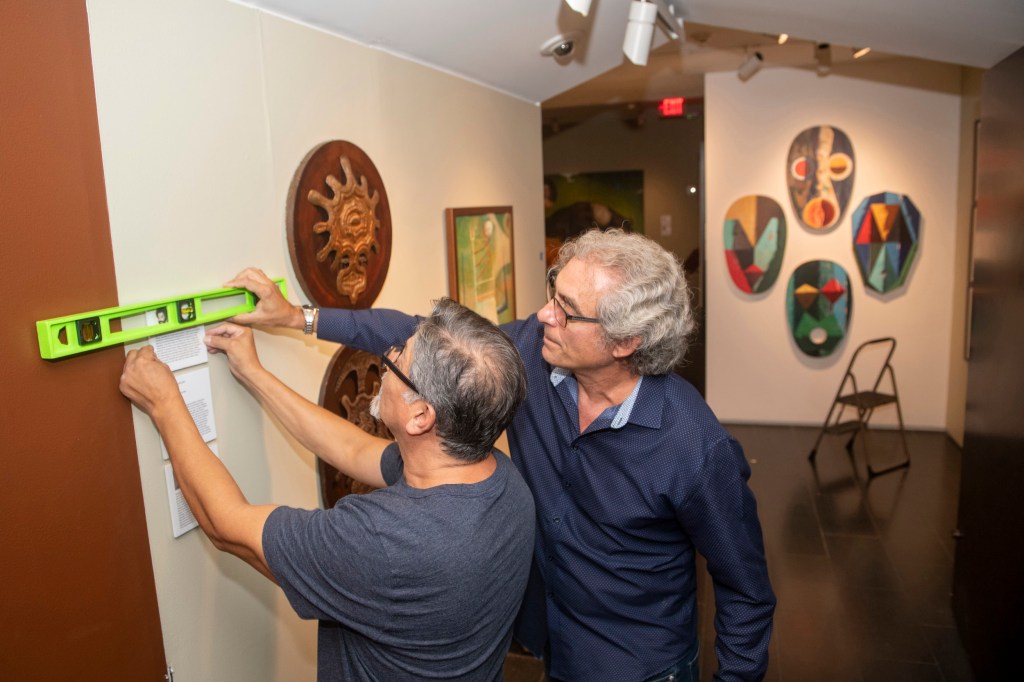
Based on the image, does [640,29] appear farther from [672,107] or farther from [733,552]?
[672,107]

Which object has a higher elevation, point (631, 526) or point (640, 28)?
point (640, 28)

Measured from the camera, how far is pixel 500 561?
143 cm

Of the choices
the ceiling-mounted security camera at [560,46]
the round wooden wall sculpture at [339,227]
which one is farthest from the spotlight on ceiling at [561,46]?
the round wooden wall sculpture at [339,227]

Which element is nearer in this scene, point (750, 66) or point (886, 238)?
point (750, 66)

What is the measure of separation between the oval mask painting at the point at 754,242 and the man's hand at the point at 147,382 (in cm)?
580

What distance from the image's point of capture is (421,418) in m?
1.42

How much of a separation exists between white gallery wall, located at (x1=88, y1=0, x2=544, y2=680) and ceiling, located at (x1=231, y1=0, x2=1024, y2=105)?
103 millimetres

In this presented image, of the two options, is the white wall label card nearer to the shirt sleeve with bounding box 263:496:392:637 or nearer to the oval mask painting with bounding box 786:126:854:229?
the shirt sleeve with bounding box 263:496:392:637

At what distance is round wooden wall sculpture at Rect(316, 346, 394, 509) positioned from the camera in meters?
2.31

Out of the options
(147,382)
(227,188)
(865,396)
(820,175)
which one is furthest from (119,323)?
(820,175)

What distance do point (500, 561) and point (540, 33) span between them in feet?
8.46

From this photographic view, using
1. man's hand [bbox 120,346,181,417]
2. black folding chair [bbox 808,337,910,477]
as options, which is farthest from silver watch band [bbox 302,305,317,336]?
black folding chair [bbox 808,337,910,477]

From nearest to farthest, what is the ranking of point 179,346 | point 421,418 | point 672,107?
point 421,418, point 179,346, point 672,107

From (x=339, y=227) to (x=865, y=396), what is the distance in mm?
4960
